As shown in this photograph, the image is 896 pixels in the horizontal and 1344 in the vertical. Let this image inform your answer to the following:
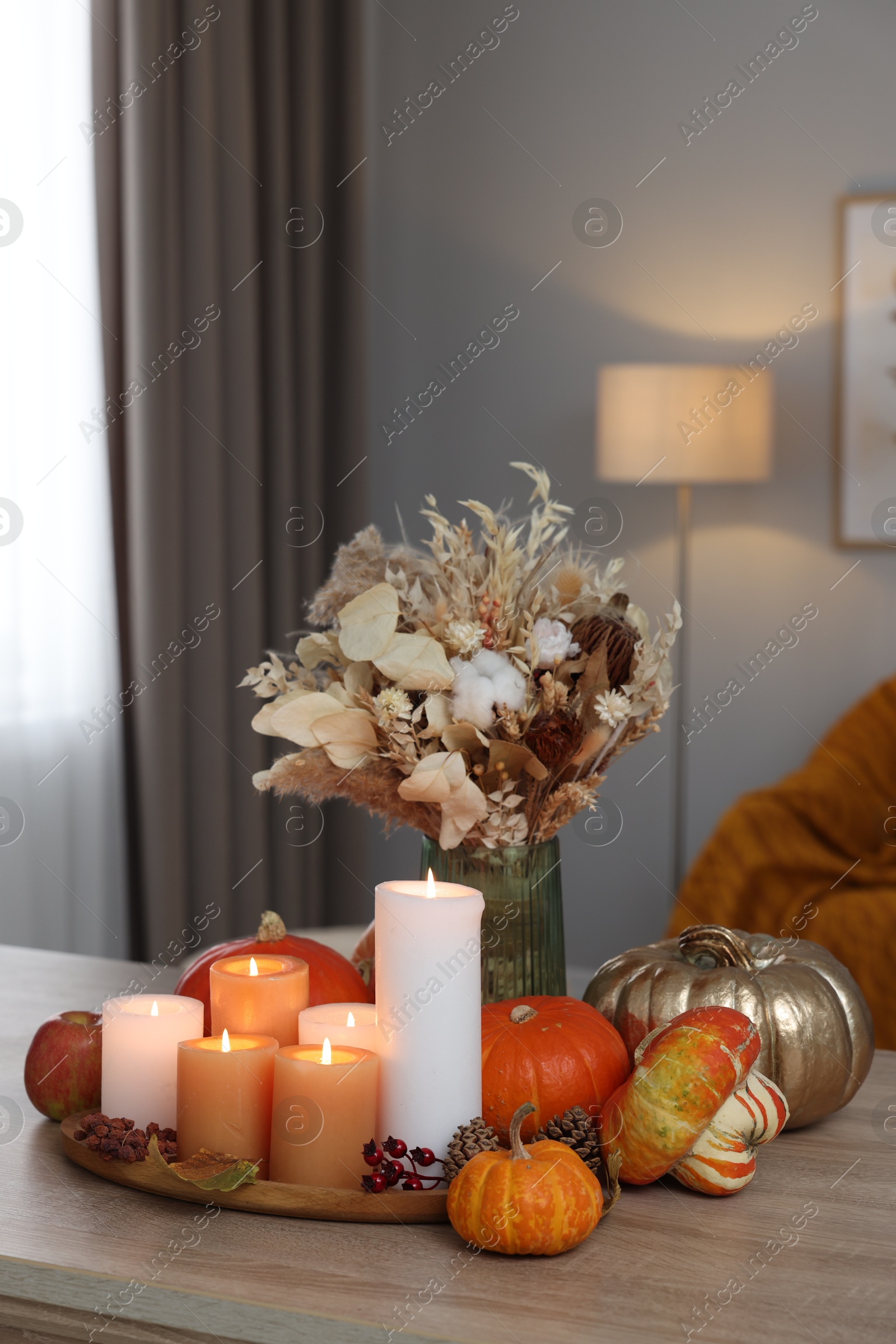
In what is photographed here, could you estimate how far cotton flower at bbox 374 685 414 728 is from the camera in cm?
92

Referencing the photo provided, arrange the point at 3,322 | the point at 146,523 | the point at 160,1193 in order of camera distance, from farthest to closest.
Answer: the point at 146,523 → the point at 3,322 → the point at 160,1193

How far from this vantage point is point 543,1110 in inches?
33.5

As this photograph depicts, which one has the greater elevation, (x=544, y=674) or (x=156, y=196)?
(x=156, y=196)

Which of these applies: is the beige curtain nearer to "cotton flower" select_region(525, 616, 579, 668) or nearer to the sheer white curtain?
the sheer white curtain

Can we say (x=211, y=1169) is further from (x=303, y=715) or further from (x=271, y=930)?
(x=303, y=715)

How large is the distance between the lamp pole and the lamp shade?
0.49ft

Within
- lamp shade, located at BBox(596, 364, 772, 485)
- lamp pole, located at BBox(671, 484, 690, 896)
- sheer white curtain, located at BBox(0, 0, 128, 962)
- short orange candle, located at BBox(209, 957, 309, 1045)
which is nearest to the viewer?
short orange candle, located at BBox(209, 957, 309, 1045)

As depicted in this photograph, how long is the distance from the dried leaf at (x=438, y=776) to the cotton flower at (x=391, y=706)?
0.04 metres

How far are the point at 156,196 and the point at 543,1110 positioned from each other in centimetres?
208

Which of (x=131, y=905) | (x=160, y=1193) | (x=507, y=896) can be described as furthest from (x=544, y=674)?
(x=131, y=905)

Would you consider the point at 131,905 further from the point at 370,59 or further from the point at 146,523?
the point at 370,59

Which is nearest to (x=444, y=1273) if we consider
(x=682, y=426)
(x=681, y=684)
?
(x=682, y=426)

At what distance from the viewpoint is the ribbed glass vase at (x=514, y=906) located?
971 millimetres

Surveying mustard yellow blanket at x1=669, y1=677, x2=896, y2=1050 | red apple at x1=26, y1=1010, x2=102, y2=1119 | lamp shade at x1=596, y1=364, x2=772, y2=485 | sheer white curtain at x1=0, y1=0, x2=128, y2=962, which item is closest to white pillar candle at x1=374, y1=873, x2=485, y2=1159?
red apple at x1=26, y1=1010, x2=102, y2=1119
